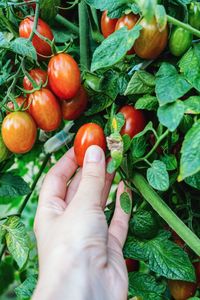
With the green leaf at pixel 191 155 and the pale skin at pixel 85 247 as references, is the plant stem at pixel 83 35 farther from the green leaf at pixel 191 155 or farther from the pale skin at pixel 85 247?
the green leaf at pixel 191 155

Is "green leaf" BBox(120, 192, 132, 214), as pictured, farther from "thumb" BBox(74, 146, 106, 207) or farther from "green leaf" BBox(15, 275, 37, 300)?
"green leaf" BBox(15, 275, 37, 300)

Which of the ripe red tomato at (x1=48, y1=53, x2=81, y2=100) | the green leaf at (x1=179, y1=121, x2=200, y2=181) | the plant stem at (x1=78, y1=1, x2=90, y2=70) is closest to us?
the green leaf at (x1=179, y1=121, x2=200, y2=181)

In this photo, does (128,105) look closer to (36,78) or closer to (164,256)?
(36,78)

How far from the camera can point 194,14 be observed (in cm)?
76

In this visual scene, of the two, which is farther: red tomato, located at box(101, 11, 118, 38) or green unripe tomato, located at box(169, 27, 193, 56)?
red tomato, located at box(101, 11, 118, 38)

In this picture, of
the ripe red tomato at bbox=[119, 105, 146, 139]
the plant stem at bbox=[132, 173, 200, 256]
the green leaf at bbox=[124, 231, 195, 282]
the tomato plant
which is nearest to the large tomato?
the tomato plant

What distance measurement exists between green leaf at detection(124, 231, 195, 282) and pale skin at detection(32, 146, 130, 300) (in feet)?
0.12

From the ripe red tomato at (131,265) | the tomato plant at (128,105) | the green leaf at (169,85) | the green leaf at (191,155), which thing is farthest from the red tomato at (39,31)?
the ripe red tomato at (131,265)

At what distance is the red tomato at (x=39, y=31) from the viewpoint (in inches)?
33.5

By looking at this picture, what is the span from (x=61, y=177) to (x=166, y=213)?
286 mm

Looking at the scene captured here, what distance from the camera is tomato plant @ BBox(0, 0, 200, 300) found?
751mm

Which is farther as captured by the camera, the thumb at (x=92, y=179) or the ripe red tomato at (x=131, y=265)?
the ripe red tomato at (x=131, y=265)

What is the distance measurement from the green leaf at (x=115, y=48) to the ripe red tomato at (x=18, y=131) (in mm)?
170

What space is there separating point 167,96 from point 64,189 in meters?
0.36
